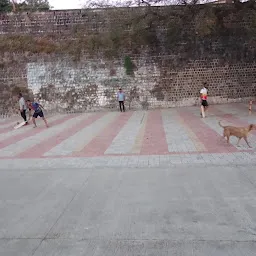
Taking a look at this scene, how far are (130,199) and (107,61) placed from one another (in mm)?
15807

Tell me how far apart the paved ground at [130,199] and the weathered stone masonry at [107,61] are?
10994 mm

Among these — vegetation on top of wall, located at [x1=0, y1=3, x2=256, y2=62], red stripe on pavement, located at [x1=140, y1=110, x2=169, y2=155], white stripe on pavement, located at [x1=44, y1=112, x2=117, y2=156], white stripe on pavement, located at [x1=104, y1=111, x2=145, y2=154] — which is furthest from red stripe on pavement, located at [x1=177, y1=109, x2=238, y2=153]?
vegetation on top of wall, located at [x1=0, y1=3, x2=256, y2=62]

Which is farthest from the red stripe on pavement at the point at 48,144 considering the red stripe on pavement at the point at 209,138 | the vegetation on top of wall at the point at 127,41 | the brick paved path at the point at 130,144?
the vegetation on top of wall at the point at 127,41

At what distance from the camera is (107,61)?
19.6 meters

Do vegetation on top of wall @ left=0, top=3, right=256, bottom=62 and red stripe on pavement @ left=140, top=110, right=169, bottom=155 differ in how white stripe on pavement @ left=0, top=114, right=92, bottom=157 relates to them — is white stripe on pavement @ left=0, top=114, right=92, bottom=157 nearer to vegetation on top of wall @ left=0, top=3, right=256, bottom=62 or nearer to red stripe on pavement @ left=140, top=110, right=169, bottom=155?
red stripe on pavement @ left=140, top=110, right=169, bottom=155

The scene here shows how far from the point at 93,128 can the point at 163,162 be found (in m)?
6.42

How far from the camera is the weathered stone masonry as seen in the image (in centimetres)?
1945

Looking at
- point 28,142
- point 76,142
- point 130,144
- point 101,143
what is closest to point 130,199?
point 130,144

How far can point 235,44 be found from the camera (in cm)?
1955

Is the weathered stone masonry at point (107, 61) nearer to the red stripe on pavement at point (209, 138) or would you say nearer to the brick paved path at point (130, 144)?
the brick paved path at point (130, 144)

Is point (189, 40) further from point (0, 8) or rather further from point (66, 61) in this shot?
point (0, 8)

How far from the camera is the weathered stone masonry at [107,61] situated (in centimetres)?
1945

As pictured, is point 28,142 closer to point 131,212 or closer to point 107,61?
point 131,212

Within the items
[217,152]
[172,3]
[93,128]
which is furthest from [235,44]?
[217,152]
